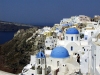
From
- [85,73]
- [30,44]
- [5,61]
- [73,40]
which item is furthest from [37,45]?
[85,73]

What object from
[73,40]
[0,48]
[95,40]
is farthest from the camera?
[0,48]

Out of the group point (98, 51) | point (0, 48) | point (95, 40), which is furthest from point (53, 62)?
point (0, 48)

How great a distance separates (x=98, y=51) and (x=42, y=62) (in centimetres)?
618

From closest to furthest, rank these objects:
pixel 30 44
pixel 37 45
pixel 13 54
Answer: pixel 37 45 → pixel 30 44 → pixel 13 54

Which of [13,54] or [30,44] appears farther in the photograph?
[13,54]

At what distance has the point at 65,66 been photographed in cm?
1725

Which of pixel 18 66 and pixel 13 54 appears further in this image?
pixel 13 54

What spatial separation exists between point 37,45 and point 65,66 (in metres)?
21.6

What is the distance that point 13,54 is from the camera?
47.3m

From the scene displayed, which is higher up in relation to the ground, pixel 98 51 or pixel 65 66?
pixel 98 51

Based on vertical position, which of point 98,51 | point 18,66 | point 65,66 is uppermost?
point 98,51

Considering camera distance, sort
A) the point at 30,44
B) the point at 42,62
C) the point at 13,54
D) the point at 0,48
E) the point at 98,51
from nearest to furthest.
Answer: the point at 98,51 < the point at 42,62 < the point at 30,44 < the point at 13,54 < the point at 0,48

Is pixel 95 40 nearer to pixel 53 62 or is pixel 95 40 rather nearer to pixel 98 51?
pixel 98 51

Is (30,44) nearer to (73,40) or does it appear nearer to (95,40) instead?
(73,40)
